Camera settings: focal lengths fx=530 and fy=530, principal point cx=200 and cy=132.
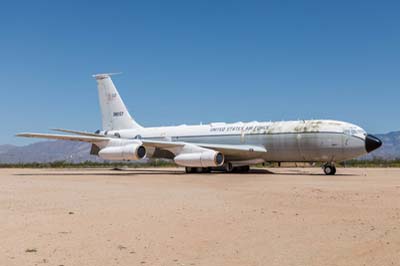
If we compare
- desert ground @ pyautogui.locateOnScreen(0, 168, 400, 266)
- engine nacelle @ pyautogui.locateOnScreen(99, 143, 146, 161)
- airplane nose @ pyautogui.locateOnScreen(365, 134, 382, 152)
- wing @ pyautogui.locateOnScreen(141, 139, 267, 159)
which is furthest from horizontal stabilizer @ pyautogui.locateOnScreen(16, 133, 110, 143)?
desert ground @ pyautogui.locateOnScreen(0, 168, 400, 266)

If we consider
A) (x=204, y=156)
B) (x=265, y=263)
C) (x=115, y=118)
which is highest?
(x=115, y=118)

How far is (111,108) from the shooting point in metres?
45.6

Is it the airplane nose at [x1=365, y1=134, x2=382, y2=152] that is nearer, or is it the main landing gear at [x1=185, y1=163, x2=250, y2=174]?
the airplane nose at [x1=365, y1=134, x2=382, y2=152]

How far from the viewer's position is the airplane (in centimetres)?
3127

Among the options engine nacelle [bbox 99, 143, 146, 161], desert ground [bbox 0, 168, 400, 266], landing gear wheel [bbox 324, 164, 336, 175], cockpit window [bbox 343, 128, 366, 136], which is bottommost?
desert ground [bbox 0, 168, 400, 266]

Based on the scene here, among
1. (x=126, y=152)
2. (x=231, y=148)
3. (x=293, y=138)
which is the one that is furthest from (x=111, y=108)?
(x=293, y=138)

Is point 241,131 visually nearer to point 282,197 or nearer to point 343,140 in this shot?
point 343,140

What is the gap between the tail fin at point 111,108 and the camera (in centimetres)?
4497

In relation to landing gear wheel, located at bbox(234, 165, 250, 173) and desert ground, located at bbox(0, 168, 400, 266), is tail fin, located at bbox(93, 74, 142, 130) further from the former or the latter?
desert ground, located at bbox(0, 168, 400, 266)

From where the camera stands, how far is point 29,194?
59.2 feet

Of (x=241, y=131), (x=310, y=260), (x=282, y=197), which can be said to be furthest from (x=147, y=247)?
(x=241, y=131)

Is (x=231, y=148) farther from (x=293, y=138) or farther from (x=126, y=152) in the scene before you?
(x=126, y=152)

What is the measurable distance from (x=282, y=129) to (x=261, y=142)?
1.64 m

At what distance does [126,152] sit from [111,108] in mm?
11609
